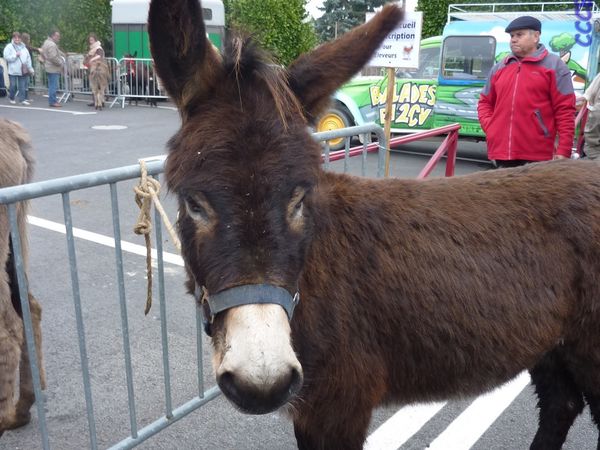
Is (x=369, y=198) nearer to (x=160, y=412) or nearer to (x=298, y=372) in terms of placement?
(x=298, y=372)

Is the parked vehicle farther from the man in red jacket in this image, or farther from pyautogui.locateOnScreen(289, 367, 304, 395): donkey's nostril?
pyautogui.locateOnScreen(289, 367, 304, 395): donkey's nostril

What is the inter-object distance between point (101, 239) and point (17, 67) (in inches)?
530

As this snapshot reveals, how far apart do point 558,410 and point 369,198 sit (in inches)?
63.5

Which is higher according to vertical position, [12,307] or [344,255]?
[344,255]

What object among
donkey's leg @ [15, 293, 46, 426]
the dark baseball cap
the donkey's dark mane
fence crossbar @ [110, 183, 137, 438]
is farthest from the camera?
the dark baseball cap

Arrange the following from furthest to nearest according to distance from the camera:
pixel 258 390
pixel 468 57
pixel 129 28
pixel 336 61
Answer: pixel 129 28 → pixel 468 57 → pixel 336 61 → pixel 258 390

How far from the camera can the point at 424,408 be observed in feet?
11.7

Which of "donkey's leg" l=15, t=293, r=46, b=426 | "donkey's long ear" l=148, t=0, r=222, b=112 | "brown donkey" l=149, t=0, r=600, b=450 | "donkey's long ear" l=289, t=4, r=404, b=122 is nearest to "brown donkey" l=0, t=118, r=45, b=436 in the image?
"donkey's leg" l=15, t=293, r=46, b=426

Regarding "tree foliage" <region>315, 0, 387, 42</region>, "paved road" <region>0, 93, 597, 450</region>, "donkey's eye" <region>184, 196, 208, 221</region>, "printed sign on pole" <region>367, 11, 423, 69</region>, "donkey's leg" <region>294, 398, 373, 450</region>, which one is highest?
"tree foliage" <region>315, 0, 387, 42</region>

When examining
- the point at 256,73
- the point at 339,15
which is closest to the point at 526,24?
the point at 256,73

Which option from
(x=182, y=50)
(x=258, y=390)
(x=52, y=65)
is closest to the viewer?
(x=258, y=390)

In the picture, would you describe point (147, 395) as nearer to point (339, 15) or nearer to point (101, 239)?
point (101, 239)

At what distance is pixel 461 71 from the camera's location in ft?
34.5

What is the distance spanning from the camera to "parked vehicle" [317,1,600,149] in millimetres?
9641
